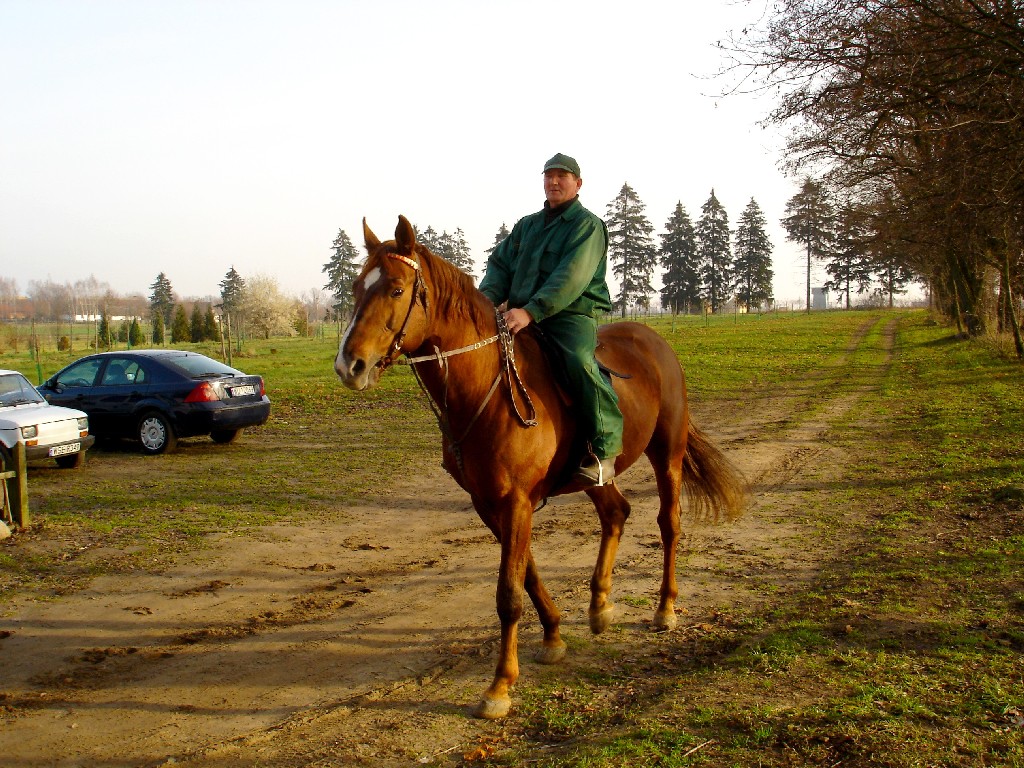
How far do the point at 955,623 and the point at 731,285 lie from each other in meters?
87.6

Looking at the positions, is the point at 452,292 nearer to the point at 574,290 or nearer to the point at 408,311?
the point at 408,311

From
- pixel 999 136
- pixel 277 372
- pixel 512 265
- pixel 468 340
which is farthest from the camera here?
pixel 277 372

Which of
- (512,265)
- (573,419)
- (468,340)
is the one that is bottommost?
(573,419)

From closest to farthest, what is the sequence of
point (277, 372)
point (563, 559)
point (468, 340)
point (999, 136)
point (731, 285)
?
point (468, 340) < point (563, 559) < point (999, 136) < point (277, 372) < point (731, 285)

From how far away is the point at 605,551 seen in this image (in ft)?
18.4

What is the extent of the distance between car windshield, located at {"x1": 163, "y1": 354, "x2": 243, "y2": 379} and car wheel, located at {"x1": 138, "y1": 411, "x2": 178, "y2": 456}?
2.91 feet

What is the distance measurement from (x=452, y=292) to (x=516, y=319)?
16.3 inches

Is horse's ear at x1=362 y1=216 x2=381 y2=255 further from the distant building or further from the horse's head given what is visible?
the distant building

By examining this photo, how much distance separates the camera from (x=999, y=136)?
405 inches

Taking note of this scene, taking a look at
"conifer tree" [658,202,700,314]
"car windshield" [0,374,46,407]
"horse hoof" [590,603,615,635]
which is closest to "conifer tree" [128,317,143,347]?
"car windshield" [0,374,46,407]

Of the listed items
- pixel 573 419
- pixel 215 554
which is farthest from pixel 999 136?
pixel 215 554

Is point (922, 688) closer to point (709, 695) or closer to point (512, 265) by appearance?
point (709, 695)

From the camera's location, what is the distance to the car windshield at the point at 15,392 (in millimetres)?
11977

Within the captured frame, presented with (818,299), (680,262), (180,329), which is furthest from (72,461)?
(818,299)
